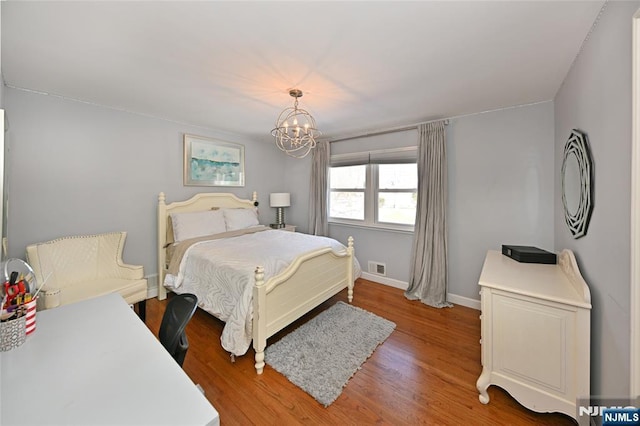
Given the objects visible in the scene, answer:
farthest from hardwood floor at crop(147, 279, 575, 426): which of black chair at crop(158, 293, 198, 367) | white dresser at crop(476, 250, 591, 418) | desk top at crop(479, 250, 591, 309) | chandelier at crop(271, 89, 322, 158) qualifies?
chandelier at crop(271, 89, 322, 158)

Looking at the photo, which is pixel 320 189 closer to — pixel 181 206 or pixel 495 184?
pixel 181 206

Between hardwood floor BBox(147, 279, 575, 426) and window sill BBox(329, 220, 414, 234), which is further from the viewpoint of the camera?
window sill BBox(329, 220, 414, 234)

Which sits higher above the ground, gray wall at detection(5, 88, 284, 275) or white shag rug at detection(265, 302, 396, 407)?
gray wall at detection(5, 88, 284, 275)

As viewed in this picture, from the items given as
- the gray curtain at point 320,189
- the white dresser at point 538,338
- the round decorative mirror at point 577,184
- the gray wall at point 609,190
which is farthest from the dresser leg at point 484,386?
the gray curtain at point 320,189

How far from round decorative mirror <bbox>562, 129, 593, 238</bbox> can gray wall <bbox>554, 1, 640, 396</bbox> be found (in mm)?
69

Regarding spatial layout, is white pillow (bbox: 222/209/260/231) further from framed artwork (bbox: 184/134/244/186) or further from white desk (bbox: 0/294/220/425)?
white desk (bbox: 0/294/220/425)

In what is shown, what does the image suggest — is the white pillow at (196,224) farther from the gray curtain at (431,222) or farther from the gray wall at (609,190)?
the gray wall at (609,190)

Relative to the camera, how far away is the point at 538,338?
146cm

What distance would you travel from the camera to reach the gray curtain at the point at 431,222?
3031 mm

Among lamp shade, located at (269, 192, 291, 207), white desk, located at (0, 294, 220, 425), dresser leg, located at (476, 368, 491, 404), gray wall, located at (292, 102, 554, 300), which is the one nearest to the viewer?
white desk, located at (0, 294, 220, 425)

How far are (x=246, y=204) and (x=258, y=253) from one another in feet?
6.08

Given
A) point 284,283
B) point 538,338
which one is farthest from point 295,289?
point 538,338

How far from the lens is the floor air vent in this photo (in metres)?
3.68

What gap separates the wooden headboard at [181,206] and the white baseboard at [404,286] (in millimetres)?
2332
